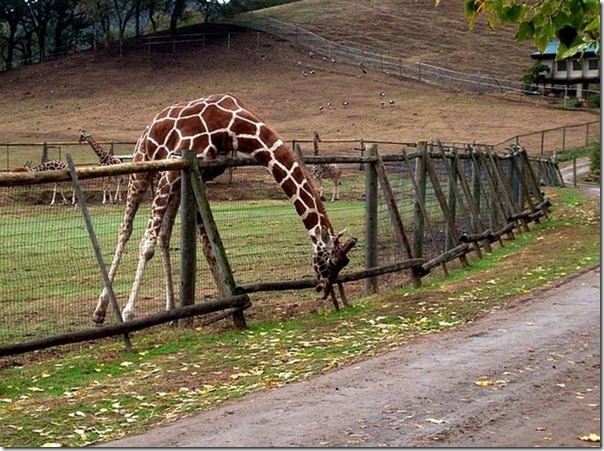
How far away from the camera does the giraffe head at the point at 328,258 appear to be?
456 inches

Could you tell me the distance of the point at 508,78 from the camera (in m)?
73.8

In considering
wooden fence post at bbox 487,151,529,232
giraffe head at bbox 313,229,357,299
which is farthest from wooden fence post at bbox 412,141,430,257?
wooden fence post at bbox 487,151,529,232

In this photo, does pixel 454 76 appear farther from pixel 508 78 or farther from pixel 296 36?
pixel 296 36

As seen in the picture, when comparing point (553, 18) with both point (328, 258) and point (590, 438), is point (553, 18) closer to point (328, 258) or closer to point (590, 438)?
point (590, 438)

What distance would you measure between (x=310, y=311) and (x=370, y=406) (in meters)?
4.95

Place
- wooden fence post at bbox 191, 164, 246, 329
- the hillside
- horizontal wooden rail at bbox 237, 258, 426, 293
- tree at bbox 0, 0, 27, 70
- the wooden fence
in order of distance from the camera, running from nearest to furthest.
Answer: the wooden fence
wooden fence post at bbox 191, 164, 246, 329
horizontal wooden rail at bbox 237, 258, 426, 293
tree at bbox 0, 0, 27, 70
the hillside

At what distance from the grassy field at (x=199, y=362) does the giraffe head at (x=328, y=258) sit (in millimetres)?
409

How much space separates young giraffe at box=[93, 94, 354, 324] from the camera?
11672 millimetres

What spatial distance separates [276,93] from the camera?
66.6m

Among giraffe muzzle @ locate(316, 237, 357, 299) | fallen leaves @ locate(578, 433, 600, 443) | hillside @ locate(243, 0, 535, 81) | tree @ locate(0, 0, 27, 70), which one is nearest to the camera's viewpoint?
fallen leaves @ locate(578, 433, 600, 443)

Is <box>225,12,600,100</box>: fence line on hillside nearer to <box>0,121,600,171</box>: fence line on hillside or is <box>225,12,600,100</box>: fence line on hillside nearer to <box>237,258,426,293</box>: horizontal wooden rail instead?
<box>0,121,600,171</box>: fence line on hillside

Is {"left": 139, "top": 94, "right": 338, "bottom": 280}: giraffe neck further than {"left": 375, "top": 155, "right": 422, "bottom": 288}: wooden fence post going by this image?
No

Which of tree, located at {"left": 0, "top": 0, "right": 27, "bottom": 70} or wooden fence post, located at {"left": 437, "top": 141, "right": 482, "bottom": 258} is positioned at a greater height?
tree, located at {"left": 0, "top": 0, "right": 27, "bottom": 70}

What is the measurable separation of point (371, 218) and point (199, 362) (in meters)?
5.06
